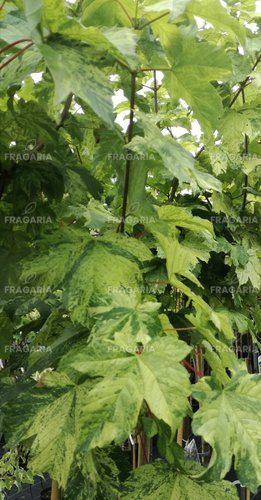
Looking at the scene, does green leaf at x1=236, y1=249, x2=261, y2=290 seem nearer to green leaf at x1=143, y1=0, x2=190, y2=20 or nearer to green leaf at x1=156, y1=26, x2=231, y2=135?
green leaf at x1=156, y1=26, x2=231, y2=135

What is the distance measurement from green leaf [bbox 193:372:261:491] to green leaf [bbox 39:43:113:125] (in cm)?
34

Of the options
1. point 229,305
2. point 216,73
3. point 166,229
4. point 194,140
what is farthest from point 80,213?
point 229,305

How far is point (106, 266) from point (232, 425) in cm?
23

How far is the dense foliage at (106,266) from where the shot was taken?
510 millimetres

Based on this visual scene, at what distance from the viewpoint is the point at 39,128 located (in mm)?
718

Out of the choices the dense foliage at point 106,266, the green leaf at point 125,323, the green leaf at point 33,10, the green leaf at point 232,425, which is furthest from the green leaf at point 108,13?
the green leaf at point 232,425

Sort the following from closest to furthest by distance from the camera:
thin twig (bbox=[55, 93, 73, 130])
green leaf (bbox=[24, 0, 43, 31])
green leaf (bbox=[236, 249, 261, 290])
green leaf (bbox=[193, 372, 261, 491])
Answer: green leaf (bbox=[24, 0, 43, 31])
green leaf (bbox=[193, 372, 261, 491])
thin twig (bbox=[55, 93, 73, 130])
green leaf (bbox=[236, 249, 261, 290])

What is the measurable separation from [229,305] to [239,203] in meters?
0.27

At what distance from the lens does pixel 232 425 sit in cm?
58

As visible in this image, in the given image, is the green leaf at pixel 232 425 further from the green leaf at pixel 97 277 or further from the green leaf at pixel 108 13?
the green leaf at pixel 108 13

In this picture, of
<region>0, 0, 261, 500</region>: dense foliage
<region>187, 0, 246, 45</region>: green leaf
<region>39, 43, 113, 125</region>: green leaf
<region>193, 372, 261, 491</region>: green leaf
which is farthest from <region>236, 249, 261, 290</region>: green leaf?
<region>39, 43, 113, 125</region>: green leaf

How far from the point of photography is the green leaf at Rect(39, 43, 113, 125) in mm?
450

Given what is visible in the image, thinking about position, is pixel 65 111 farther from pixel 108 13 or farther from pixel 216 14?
pixel 216 14

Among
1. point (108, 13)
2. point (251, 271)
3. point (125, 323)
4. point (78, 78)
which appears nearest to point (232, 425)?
point (125, 323)
